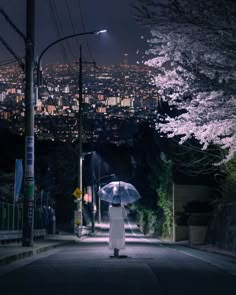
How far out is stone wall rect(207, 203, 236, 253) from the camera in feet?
95.6

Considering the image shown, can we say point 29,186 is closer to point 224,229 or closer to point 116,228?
point 116,228

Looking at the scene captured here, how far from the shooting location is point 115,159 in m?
89.1

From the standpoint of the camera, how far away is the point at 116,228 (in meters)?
20.7

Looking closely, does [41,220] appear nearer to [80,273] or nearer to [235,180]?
[235,180]

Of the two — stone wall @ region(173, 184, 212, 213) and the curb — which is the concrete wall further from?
the curb

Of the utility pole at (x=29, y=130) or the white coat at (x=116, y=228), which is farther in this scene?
the utility pole at (x=29, y=130)

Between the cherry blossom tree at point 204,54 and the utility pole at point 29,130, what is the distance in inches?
258

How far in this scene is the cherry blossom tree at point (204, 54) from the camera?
16656 mm

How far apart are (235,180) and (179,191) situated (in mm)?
14905

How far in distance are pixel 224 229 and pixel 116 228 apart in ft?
38.1

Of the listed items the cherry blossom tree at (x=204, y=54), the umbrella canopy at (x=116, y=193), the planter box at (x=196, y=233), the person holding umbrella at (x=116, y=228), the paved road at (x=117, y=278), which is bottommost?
the paved road at (x=117, y=278)

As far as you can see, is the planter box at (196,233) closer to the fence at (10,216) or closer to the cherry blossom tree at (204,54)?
the fence at (10,216)

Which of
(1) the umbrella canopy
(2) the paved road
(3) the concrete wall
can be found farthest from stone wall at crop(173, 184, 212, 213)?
(2) the paved road

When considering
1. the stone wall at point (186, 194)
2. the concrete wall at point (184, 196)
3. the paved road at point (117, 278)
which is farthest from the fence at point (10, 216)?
the paved road at point (117, 278)
